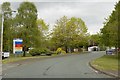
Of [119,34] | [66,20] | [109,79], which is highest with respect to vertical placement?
[66,20]

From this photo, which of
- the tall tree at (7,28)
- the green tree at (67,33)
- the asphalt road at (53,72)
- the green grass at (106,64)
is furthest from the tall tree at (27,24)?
the asphalt road at (53,72)

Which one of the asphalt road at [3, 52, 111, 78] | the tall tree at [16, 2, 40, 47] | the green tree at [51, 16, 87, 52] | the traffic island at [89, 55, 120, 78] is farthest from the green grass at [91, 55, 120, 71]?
the green tree at [51, 16, 87, 52]

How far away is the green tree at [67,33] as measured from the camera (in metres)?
84.2

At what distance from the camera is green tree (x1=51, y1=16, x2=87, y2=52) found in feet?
276

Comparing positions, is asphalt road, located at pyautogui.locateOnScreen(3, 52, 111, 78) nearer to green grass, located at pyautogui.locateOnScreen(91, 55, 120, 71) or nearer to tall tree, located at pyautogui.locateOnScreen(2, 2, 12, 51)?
green grass, located at pyautogui.locateOnScreen(91, 55, 120, 71)

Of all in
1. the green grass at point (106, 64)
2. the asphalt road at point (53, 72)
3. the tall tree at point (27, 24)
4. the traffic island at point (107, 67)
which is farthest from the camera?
the tall tree at point (27, 24)

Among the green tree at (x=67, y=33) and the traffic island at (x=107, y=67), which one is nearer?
the traffic island at (x=107, y=67)

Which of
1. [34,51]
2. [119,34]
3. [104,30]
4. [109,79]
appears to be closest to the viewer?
[109,79]

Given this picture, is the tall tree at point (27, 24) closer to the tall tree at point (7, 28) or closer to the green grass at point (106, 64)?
the tall tree at point (7, 28)

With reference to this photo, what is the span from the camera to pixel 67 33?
277ft

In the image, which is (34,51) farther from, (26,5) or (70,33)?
(70,33)

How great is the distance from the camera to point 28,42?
198 ft

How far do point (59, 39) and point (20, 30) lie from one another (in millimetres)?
25296

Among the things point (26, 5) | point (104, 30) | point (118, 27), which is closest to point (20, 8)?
point (26, 5)
